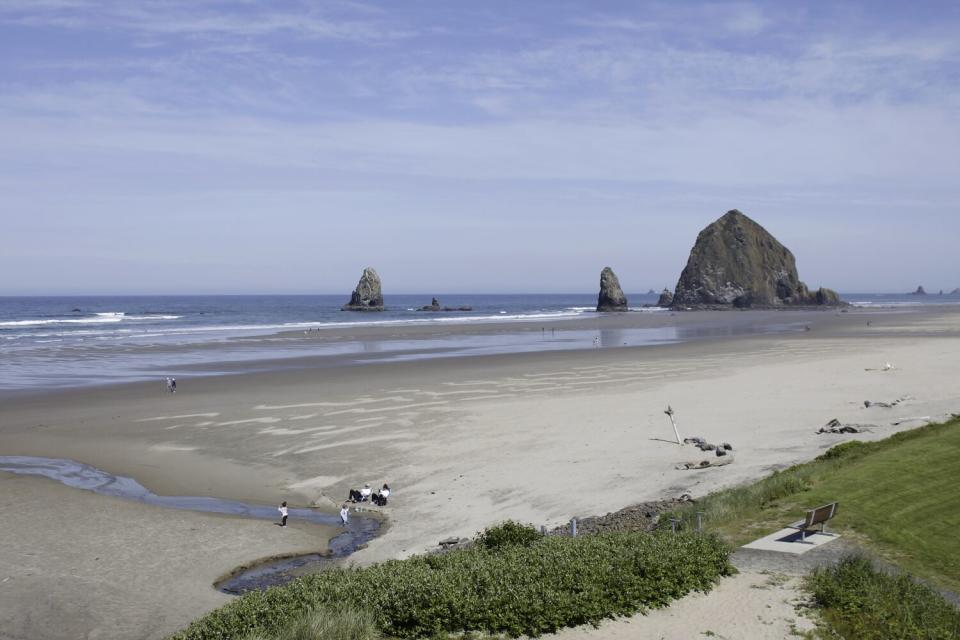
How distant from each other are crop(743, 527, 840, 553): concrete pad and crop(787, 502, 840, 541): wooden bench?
0.10m

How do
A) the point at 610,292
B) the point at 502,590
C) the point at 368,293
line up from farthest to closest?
the point at 368,293 < the point at 610,292 < the point at 502,590

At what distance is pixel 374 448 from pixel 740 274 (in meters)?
158

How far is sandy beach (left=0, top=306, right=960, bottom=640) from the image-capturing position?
16.4 m

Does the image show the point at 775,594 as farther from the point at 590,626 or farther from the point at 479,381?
the point at 479,381

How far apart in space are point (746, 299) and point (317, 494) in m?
161

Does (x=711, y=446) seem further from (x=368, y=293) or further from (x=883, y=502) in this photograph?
(x=368, y=293)

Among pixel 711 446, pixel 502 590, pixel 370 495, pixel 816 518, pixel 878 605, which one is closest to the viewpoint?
pixel 502 590

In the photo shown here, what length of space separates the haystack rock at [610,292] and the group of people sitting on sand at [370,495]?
13691 cm

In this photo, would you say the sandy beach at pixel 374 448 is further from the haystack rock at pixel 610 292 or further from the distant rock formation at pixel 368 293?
the distant rock formation at pixel 368 293

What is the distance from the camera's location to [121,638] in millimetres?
13156

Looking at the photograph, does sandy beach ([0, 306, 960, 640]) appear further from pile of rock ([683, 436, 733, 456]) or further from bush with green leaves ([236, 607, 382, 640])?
bush with green leaves ([236, 607, 382, 640])

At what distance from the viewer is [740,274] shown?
172625 mm

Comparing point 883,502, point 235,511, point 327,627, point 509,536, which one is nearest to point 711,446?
point 883,502

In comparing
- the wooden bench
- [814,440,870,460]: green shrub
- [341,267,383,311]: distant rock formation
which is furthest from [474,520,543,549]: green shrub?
[341,267,383,311]: distant rock formation
